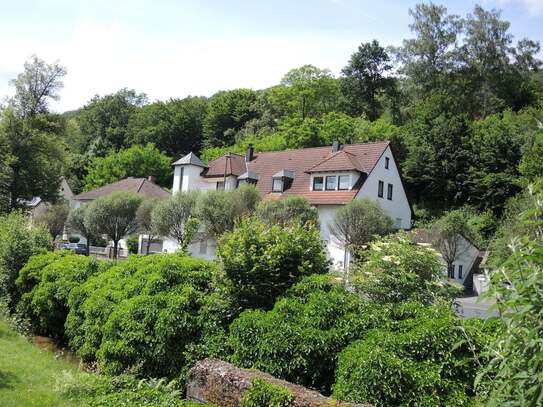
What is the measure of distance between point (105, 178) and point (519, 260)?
75369mm

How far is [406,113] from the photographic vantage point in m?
65.9

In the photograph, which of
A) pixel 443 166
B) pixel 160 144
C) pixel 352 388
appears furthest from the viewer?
pixel 160 144

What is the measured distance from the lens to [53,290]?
13789mm

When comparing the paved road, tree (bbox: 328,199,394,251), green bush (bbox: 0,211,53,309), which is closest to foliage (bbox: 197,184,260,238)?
tree (bbox: 328,199,394,251)

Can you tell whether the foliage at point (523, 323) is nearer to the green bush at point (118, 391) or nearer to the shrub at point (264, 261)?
the green bush at point (118, 391)

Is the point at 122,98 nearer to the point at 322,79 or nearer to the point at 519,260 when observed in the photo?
the point at 322,79

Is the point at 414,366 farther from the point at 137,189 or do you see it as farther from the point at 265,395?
the point at 137,189

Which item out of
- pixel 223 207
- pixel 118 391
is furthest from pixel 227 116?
pixel 118 391

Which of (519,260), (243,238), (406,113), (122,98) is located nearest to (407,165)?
(406,113)

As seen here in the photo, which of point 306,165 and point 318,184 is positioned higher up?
point 306,165

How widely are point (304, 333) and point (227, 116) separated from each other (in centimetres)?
8136

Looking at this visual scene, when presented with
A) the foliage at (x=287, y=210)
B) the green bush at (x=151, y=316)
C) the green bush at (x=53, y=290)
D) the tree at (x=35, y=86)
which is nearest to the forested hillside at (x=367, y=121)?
the tree at (x=35, y=86)

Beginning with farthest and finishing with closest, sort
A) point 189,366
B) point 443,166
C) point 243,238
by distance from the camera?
point 443,166
point 243,238
point 189,366

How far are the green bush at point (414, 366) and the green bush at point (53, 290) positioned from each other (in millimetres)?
9517
